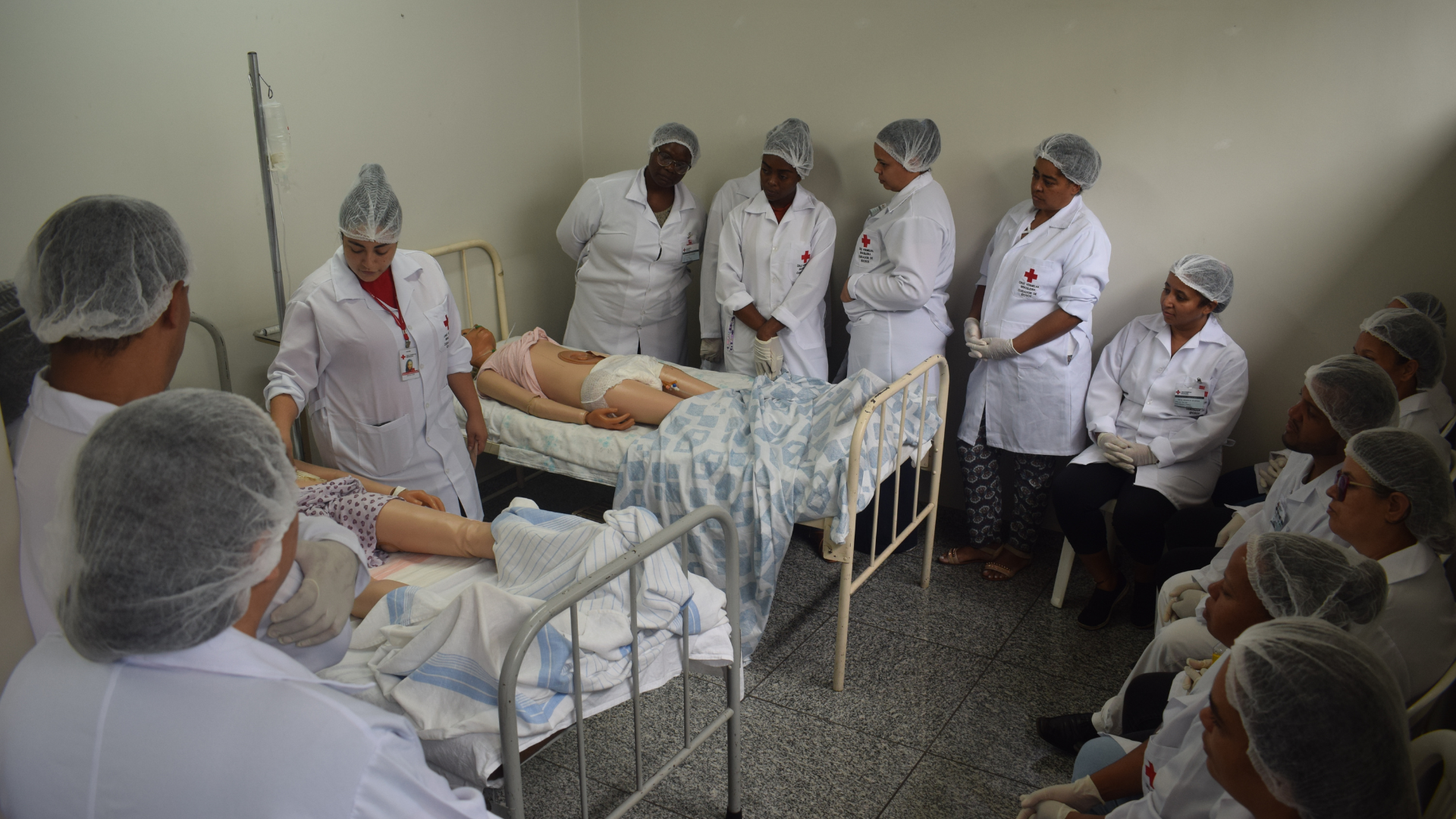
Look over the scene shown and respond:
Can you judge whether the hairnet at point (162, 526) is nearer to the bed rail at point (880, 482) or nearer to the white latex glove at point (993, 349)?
the bed rail at point (880, 482)

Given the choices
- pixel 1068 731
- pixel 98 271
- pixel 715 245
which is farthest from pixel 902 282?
pixel 98 271

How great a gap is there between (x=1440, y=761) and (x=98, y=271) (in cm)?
202

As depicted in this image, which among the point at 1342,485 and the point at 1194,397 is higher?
the point at 1342,485

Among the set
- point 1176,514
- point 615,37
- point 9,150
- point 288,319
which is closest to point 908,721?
point 1176,514

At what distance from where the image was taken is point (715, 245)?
3.55 metres

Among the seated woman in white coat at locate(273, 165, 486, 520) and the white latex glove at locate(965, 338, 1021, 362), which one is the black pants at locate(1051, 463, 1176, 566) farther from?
the seated woman in white coat at locate(273, 165, 486, 520)

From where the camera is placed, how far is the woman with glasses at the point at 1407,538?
1.56 meters

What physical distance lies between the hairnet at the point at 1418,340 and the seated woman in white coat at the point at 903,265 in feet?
4.04

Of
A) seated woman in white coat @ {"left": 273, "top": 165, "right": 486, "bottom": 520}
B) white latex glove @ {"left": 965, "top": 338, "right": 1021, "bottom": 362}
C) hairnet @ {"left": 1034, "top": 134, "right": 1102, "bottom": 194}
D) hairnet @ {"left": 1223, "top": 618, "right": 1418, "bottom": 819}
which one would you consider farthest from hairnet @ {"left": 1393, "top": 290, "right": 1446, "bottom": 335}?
seated woman in white coat @ {"left": 273, "top": 165, "right": 486, "bottom": 520}

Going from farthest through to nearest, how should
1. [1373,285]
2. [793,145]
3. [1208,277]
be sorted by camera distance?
1. [793,145]
2. [1373,285]
3. [1208,277]

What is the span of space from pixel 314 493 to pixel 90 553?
1.25m

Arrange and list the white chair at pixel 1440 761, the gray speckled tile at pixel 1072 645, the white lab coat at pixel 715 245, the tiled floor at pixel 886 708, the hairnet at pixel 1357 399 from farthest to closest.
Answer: the white lab coat at pixel 715 245, the gray speckled tile at pixel 1072 645, the tiled floor at pixel 886 708, the hairnet at pixel 1357 399, the white chair at pixel 1440 761

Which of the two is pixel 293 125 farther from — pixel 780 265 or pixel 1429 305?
pixel 1429 305

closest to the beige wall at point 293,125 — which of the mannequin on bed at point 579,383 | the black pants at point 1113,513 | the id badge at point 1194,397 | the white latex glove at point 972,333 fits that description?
the mannequin on bed at point 579,383
